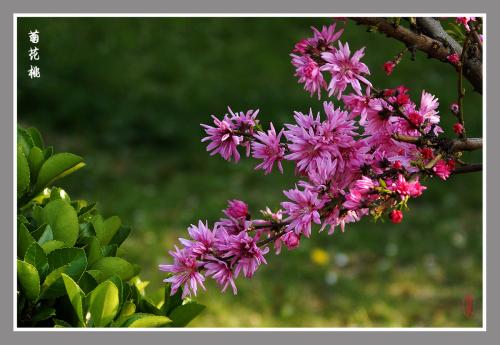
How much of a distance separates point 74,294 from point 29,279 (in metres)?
0.10

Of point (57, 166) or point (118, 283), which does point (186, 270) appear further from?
point (57, 166)

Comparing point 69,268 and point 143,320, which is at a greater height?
point 69,268

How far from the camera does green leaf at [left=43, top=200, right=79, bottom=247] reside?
1.61 meters

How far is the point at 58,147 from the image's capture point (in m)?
4.07

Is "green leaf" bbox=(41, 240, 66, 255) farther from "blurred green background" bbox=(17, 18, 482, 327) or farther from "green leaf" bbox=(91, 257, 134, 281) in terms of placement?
"blurred green background" bbox=(17, 18, 482, 327)

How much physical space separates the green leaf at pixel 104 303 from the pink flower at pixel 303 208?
401mm

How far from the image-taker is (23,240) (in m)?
1.61

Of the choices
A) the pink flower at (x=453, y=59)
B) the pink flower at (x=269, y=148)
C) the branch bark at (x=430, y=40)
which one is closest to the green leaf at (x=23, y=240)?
the pink flower at (x=269, y=148)

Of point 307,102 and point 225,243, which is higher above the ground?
point 307,102

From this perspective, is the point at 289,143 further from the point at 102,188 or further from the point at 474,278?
the point at 102,188

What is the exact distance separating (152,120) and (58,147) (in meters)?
0.60

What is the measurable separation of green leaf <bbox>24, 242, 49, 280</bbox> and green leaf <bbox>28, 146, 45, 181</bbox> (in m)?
0.31

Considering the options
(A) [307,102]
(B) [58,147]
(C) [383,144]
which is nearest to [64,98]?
(B) [58,147]
